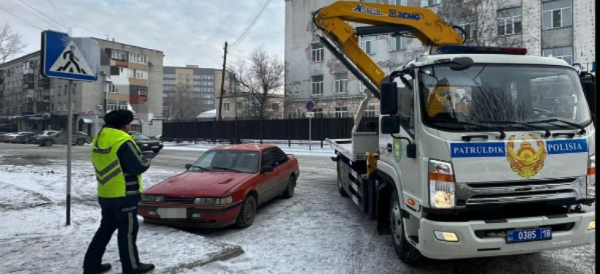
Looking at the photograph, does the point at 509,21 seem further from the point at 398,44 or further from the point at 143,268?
the point at 143,268

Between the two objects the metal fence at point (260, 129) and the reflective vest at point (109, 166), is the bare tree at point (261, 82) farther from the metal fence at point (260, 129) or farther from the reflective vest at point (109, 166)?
the reflective vest at point (109, 166)

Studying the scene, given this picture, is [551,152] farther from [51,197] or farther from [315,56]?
[315,56]

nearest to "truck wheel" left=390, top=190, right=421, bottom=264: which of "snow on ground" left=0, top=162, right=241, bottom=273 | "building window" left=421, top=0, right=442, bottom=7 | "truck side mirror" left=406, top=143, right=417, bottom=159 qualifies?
"truck side mirror" left=406, top=143, right=417, bottom=159

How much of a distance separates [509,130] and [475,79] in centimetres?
63

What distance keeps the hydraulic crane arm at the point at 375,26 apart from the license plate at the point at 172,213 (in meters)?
4.07

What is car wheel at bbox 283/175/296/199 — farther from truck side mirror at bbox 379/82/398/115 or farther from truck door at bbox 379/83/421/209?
truck side mirror at bbox 379/82/398/115

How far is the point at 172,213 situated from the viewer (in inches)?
229

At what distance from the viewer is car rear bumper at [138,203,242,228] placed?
5.70 m

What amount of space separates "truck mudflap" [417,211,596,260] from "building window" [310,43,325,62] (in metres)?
36.7

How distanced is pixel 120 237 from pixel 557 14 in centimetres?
3350

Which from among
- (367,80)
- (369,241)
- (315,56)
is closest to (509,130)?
(369,241)

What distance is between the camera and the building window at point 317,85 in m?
40.0

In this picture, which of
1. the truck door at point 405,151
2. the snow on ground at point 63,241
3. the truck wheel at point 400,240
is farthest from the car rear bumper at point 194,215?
the truck door at point 405,151

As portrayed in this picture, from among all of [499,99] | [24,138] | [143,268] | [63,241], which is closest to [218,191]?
[143,268]
